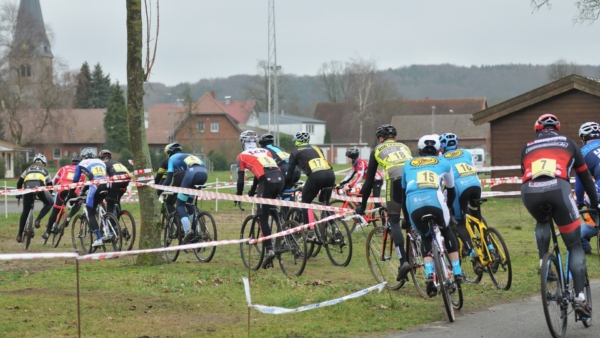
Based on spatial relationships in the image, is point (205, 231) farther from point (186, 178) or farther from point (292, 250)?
point (292, 250)

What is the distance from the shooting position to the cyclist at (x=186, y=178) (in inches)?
573

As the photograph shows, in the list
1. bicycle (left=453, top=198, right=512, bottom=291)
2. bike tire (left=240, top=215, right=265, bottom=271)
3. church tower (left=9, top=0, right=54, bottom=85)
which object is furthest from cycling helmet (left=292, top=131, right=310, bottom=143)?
church tower (left=9, top=0, right=54, bottom=85)

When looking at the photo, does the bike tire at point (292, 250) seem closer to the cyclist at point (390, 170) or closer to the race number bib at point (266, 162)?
the race number bib at point (266, 162)

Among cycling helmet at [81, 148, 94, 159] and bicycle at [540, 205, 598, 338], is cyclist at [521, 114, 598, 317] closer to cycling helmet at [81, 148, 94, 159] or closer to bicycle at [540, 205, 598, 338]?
bicycle at [540, 205, 598, 338]

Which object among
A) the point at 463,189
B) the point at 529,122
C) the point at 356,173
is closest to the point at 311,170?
the point at 463,189

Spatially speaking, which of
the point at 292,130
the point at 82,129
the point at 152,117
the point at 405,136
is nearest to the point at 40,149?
the point at 82,129

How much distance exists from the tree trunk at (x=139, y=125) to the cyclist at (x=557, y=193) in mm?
6959

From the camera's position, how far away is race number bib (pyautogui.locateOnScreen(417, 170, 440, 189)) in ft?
29.7

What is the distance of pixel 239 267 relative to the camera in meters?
13.5

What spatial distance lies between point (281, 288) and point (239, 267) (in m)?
2.47

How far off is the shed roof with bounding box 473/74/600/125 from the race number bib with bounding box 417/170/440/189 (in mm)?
20422

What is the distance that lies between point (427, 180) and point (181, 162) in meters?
6.98

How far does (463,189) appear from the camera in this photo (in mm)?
11258

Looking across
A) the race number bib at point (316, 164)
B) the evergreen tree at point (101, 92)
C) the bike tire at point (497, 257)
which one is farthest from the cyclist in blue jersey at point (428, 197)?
the evergreen tree at point (101, 92)
